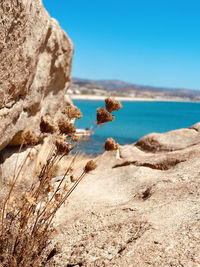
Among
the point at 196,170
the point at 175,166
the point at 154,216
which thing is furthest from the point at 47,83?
the point at 154,216

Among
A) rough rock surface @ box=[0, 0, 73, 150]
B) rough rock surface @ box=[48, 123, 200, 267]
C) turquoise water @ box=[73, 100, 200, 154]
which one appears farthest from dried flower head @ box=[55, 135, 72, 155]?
rough rock surface @ box=[0, 0, 73, 150]

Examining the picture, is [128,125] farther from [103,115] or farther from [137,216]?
[103,115]

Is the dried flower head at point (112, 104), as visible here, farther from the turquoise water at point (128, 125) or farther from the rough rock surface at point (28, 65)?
the rough rock surface at point (28, 65)

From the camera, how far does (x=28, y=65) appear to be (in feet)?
13.8

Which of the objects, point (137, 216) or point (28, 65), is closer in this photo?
point (137, 216)

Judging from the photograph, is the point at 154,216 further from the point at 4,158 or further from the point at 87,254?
the point at 4,158

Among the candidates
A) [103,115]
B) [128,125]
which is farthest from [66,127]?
[128,125]

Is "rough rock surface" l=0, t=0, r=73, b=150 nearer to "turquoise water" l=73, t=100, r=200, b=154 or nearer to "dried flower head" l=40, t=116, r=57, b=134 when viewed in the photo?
"turquoise water" l=73, t=100, r=200, b=154

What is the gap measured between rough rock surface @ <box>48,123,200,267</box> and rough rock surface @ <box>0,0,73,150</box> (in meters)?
1.39

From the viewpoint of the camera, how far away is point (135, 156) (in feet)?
17.1

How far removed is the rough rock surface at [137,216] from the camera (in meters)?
2.37

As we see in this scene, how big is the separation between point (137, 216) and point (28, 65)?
247 centimetres

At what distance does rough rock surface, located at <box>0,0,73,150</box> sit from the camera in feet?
11.5

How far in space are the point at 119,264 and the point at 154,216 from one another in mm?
628
